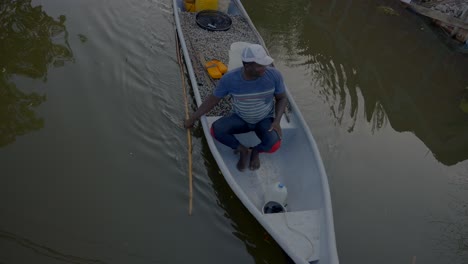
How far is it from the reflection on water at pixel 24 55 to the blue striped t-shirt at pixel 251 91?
11.1 feet

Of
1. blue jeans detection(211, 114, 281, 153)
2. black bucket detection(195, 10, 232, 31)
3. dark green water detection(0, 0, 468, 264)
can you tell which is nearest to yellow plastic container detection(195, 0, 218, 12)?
black bucket detection(195, 10, 232, 31)

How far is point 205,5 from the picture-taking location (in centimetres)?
852

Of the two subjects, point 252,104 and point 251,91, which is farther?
point 252,104

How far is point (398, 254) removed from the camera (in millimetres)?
5430

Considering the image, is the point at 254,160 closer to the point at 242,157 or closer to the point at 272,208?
the point at 242,157

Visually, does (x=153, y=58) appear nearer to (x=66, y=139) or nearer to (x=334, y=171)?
(x=66, y=139)

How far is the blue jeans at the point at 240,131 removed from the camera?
5.31 metres

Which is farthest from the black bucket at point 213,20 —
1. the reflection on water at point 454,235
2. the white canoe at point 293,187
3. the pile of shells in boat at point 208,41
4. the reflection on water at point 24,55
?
the reflection on water at point 454,235

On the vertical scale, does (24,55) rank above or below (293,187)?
below

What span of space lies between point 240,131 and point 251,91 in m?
0.73

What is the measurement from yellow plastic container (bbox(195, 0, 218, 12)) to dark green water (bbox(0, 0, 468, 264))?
880mm

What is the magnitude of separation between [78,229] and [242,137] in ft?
8.73

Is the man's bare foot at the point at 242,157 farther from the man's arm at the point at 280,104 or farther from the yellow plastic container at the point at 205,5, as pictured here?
the yellow plastic container at the point at 205,5

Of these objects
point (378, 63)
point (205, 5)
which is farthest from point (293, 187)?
point (378, 63)
